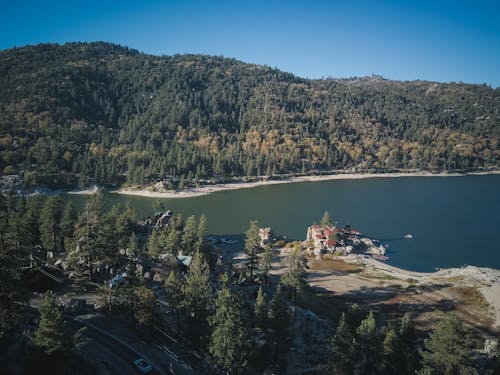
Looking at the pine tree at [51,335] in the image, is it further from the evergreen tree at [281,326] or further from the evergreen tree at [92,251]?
the evergreen tree at [92,251]

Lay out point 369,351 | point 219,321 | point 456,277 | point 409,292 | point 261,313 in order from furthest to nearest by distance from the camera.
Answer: point 456,277 < point 409,292 < point 261,313 < point 369,351 < point 219,321

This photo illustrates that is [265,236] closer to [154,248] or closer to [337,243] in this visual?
[337,243]

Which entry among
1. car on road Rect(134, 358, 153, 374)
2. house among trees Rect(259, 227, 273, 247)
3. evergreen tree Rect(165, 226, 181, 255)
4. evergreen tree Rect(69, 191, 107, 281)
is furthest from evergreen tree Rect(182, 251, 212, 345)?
house among trees Rect(259, 227, 273, 247)

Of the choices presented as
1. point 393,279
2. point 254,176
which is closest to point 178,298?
point 393,279

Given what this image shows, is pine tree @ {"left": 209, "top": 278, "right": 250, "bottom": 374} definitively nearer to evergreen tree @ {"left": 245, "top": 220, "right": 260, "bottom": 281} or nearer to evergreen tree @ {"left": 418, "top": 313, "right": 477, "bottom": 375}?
evergreen tree @ {"left": 418, "top": 313, "right": 477, "bottom": 375}

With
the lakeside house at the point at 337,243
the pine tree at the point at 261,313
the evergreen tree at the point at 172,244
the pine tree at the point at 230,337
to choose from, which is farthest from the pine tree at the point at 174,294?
the lakeside house at the point at 337,243

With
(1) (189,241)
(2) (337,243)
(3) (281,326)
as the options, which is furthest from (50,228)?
(2) (337,243)
